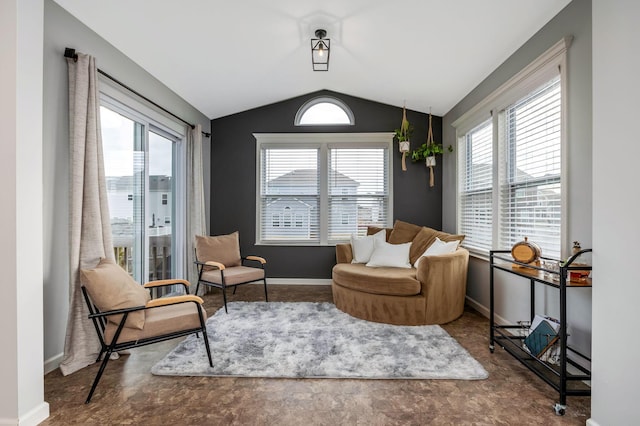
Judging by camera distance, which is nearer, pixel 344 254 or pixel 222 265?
pixel 222 265

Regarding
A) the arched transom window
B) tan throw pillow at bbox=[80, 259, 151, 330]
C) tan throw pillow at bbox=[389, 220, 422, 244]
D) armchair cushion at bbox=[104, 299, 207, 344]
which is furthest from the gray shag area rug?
the arched transom window

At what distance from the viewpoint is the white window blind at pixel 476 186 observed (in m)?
3.74

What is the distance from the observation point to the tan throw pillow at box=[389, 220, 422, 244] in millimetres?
4434

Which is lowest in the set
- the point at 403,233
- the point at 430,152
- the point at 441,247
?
the point at 441,247

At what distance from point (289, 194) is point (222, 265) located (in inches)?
72.6

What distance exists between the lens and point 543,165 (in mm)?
2740

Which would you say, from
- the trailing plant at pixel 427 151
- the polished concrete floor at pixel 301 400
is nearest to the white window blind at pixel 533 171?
the polished concrete floor at pixel 301 400

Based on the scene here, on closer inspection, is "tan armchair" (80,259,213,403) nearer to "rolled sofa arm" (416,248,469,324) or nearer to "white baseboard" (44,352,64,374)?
"white baseboard" (44,352,64,374)

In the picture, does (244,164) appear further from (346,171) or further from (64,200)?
(64,200)

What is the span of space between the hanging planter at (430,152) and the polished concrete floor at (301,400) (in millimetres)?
3010

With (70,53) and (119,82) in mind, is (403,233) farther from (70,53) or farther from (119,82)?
(70,53)

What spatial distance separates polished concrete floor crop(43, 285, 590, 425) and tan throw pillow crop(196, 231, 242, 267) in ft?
6.02
